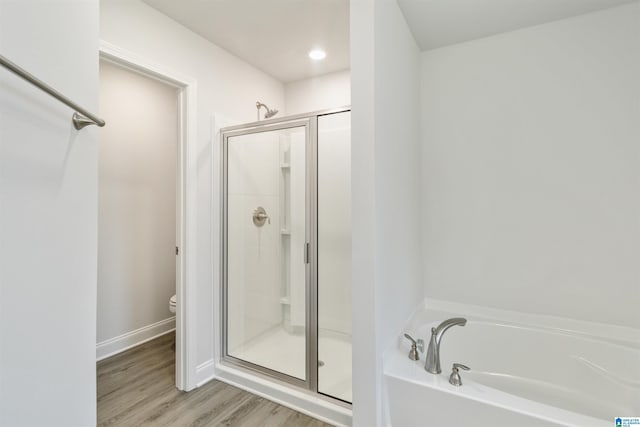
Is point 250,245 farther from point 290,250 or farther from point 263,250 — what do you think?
point 290,250

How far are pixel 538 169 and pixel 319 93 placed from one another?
199 centimetres

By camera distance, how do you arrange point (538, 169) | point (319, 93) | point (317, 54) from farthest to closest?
point (319, 93), point (317, 54), point (538, 169)

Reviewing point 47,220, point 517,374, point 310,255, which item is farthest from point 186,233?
point 517,374

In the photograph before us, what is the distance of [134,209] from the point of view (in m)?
2.85

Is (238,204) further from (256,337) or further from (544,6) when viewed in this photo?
(544,6)

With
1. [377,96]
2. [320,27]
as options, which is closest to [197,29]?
[320,27]

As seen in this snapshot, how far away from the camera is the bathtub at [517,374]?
1.31 meters

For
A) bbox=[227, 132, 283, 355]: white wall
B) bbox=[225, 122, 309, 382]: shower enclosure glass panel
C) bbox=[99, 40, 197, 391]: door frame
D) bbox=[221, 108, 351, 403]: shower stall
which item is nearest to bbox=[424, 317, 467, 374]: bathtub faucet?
bbox=[221, 108, 351, 403]: shower stall

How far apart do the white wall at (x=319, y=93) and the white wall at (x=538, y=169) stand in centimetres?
83

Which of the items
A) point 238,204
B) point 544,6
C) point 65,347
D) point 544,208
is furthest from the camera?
point 238,204

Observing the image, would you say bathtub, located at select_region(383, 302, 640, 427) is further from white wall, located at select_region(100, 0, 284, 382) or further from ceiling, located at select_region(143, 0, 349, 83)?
ceiling, located at select_region(143, 0, 349, 83)

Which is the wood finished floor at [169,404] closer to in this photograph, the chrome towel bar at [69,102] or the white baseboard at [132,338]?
the white baseboard at [132,338]

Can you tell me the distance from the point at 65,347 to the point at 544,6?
2714mm

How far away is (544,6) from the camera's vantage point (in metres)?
1.79
